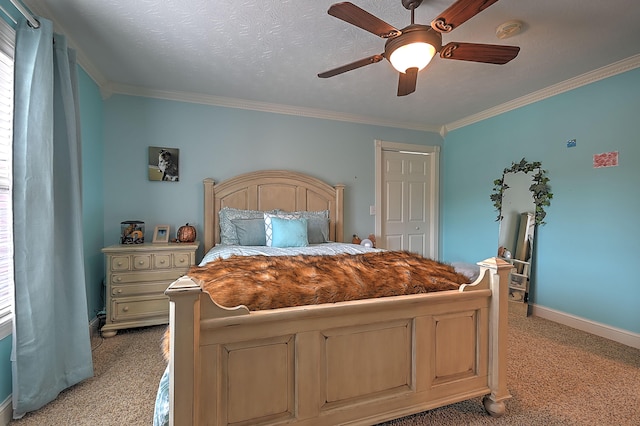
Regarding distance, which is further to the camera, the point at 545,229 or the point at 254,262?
the point at 545,229

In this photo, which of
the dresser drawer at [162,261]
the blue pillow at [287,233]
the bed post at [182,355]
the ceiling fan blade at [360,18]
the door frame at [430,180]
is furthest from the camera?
the door frame at [430,180]

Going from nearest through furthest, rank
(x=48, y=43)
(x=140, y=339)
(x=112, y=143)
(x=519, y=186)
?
(x=48, y=43) < (x=140, y=339) < (x=112, y=143) < (x=519, y=186)

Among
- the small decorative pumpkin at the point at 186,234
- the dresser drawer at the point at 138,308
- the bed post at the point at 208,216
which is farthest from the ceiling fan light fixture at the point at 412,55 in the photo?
the dresser drawer at the point at 138,308

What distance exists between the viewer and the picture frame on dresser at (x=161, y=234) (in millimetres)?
3029

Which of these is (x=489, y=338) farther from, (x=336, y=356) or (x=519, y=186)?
(x=519, y=186)

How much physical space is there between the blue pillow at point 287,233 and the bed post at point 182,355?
1.88m

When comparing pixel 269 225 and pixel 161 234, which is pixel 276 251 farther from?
pixel 161 234

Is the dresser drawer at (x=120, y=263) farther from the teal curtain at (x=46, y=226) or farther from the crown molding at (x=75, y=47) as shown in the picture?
the crown molding at (x=75, y=47)

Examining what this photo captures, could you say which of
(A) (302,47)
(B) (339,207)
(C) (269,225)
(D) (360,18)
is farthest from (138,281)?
(D) (360,18)

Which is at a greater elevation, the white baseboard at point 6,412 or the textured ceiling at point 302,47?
the textured ceiling at point 302,47

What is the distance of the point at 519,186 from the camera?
3.42 metres

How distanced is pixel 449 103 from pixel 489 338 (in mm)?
2893

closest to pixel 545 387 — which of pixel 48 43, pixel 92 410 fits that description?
pixel 92 410

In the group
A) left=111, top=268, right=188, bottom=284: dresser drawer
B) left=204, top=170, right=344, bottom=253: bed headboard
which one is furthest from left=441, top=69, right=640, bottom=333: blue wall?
left=111, top=268, right=188, bottom=284: dresser drawer
